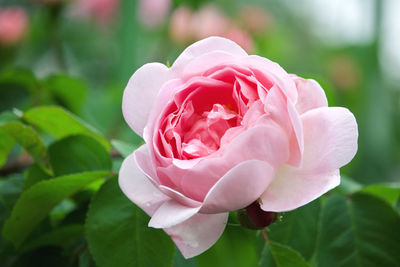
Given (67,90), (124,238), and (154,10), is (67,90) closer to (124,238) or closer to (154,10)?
(124,238)

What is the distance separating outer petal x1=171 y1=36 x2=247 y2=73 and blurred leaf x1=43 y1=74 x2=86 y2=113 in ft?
0.82

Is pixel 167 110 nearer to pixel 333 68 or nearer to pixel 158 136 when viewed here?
pixel 158 136

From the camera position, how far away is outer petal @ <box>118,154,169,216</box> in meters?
0.23

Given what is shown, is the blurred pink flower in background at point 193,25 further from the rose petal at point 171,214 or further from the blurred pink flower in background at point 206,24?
A: the rose petal at point 171,214

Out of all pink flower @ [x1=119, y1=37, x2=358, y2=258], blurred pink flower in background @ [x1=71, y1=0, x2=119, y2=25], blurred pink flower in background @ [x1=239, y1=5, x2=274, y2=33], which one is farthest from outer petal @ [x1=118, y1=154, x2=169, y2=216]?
blurred pink flower in background @ [x1=71, y1=0, x2=119, y2=25]

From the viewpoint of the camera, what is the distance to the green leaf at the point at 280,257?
0.26m

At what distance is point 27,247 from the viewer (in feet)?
1.06

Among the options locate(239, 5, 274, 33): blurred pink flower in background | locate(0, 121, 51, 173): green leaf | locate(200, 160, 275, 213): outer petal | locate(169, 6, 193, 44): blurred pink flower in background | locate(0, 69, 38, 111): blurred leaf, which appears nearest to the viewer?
locate(200, 160, 275, 213): outer petal

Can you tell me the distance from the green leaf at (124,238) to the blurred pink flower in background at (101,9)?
83cm

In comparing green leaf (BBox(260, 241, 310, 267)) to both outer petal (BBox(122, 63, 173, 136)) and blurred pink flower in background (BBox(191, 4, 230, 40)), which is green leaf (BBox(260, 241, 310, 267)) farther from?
blurred pink flower in background (BBox(191, 4, 230, 40))

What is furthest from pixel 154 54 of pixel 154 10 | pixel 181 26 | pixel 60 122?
pixel 60 122

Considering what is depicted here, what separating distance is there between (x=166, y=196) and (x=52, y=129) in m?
0.15

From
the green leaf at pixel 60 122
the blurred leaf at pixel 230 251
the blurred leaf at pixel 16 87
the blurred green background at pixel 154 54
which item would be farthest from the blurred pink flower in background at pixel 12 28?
the blurred leaf at pixel 230 251

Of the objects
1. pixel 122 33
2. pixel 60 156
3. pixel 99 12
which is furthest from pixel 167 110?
pixel 99 12
